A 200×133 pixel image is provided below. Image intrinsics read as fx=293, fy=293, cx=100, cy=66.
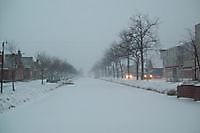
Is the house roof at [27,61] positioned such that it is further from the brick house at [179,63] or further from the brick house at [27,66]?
the brick house at [179,63]

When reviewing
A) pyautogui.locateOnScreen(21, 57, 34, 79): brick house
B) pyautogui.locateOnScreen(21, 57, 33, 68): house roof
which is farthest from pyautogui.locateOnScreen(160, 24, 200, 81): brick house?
pyautogui.locateOnScreen(21, 57, 33, 68): house roof

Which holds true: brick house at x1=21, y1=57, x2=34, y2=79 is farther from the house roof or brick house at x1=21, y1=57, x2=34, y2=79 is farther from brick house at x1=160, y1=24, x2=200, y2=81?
brick house at x1=160, y1=24, x2=200, y2=81

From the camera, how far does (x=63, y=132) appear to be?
10344mm

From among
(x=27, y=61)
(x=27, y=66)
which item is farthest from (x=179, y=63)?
(x=27, y=61)

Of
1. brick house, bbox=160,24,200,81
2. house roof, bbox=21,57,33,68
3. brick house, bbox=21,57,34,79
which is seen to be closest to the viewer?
brick house, bbox=160,24,200,81

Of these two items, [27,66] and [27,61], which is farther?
[27,61]

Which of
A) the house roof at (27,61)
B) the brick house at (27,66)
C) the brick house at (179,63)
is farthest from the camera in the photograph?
the house roof at (27,61)

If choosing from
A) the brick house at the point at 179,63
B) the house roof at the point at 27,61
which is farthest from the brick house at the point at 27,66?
the brick house at the point at 179,63

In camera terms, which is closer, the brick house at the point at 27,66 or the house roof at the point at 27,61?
the brick house at the point at 27,66

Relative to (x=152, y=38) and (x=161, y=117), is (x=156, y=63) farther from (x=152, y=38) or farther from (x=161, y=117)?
(x=161, y=117)

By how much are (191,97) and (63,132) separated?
15.0 m

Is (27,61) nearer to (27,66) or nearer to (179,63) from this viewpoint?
(27,66)

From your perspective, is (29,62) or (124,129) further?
(29,62)

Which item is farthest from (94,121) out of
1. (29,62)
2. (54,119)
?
(29,62)
